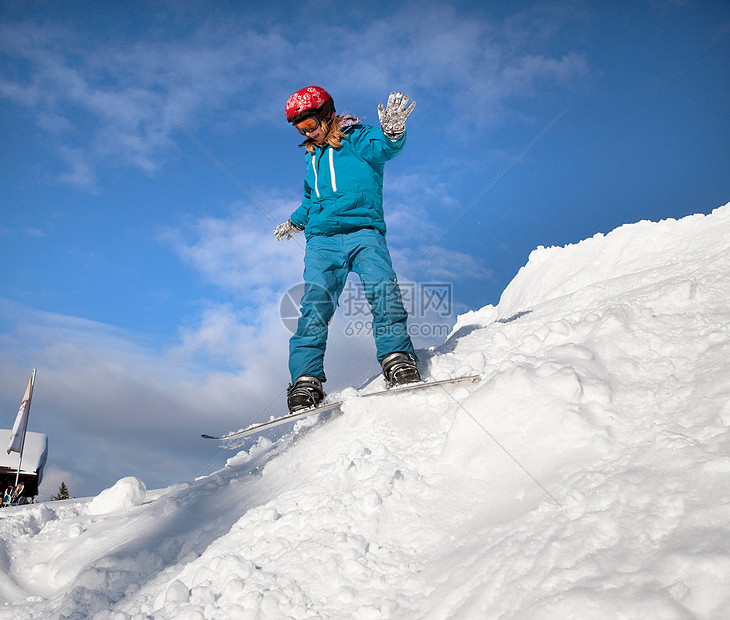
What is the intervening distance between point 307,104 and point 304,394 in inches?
90.1

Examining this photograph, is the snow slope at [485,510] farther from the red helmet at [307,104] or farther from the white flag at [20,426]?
the white flag at [20,426]

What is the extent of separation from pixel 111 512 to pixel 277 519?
7.27 ft

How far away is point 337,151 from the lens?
4055 millimetres

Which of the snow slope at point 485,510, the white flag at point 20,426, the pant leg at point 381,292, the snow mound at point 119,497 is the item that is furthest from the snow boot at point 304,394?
the white flag at point 20,426

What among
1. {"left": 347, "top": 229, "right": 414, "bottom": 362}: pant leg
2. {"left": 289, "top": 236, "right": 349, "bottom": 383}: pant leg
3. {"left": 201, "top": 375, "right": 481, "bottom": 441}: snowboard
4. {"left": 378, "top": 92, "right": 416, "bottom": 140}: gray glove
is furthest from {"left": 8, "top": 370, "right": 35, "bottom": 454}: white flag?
{"left": 378, "top": 92, "right": 416, "bottom": 140}: gray glove

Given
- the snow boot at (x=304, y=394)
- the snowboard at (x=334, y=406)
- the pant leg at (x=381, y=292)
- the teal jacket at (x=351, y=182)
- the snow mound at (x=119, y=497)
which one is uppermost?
the teal jacket at (x=351, y=182)

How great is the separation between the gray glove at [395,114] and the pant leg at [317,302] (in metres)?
0.92

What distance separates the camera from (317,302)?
12.5 feet

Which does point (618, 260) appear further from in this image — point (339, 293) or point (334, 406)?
point (334, 406)

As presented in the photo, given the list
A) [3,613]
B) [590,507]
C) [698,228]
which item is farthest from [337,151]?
[698,228]

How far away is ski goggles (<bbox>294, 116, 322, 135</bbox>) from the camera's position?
400cm

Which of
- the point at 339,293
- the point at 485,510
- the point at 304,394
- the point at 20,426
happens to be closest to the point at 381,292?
the point at 339,293

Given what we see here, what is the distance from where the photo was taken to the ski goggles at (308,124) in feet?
13.1

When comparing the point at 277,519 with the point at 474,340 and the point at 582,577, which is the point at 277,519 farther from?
the point at 474,340
